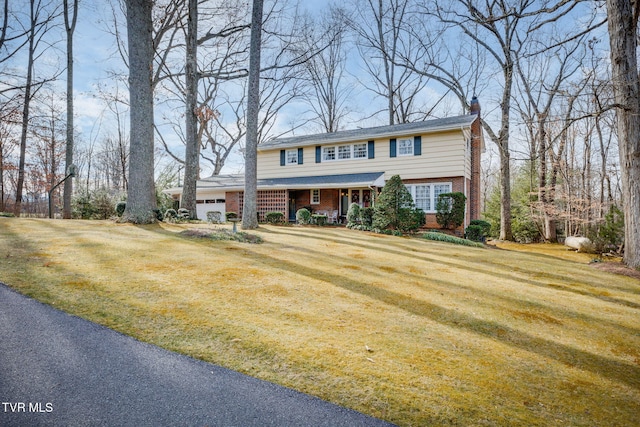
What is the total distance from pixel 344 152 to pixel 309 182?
2907 millimetres

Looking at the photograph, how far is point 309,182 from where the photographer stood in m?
17.4

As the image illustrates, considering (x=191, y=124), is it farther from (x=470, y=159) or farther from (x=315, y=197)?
(x=470, y=159)

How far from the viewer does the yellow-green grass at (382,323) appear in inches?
84.7

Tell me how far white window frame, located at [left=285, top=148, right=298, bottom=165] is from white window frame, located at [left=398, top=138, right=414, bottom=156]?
662 cm

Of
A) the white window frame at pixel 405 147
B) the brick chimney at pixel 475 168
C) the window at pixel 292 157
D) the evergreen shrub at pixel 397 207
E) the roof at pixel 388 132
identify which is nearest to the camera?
the evergreen shrub at pixel 397 207

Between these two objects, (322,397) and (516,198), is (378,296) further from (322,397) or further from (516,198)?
(516,198)

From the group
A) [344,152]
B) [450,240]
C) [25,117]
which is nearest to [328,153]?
[344,152]

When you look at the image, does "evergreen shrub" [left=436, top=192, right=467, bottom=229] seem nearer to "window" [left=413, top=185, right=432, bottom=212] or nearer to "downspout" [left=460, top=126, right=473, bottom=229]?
"downspout" [left=460, top=126, right=473, bottom=229]

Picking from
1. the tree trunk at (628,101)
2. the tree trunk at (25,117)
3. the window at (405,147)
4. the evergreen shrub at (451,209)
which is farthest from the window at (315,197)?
the tree trunk at (25,117)

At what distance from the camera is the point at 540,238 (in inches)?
699

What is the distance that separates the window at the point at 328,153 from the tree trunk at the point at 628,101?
1263 cm

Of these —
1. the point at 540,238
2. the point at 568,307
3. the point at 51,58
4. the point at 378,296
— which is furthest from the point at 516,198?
the point at 51,58

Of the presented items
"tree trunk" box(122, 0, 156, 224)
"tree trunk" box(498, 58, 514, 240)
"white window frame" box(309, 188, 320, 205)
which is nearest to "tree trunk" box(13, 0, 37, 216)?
"tree trunk" box(122, 0, 156, 224)

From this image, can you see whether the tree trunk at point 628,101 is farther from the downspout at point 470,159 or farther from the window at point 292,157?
the window at point 292,157
